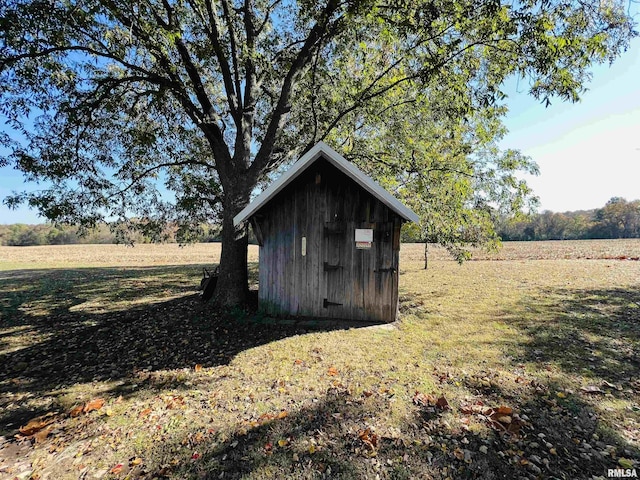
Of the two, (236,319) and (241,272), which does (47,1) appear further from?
(236,319)

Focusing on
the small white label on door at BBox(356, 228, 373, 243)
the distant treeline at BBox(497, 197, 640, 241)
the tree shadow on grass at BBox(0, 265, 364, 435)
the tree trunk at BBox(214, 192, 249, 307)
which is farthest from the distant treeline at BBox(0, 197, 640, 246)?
the tree trunk at BBox(214, 192, 249, 307)

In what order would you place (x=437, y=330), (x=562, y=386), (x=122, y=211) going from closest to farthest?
(x=562, y=386)
(x=437, y=330)
(x=122, y=211)

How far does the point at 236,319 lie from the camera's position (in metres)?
7.54

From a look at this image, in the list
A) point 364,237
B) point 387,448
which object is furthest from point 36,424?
point 364,237

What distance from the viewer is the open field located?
300 cm

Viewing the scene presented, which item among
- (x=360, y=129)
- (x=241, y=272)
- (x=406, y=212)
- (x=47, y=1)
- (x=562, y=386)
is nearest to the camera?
(x=562, y=386)

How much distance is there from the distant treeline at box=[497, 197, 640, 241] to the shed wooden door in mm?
66874

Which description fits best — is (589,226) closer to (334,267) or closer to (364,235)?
(364,235)

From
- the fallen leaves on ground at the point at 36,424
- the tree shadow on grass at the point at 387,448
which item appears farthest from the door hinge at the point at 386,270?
the fallen leaves on ground at the point at 36,424

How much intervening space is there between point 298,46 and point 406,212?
651 centimetres

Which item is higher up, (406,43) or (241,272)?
(406,43)

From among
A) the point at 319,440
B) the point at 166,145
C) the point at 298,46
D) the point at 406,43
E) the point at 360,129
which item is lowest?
the point at 319,440

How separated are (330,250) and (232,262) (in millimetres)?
2942

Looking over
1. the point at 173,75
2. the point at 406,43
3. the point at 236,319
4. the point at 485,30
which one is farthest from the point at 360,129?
the point at 236,319
